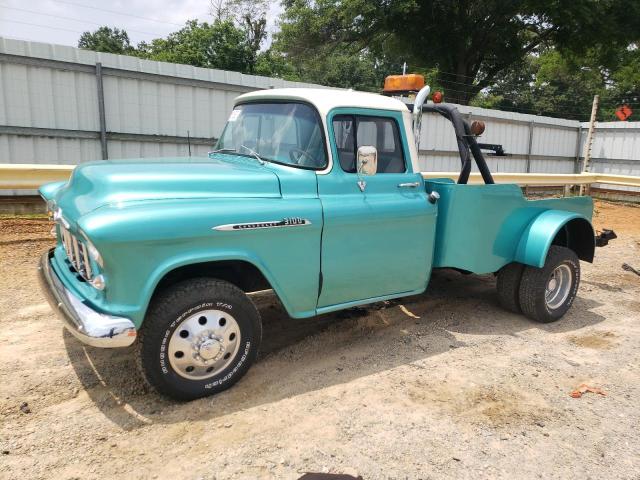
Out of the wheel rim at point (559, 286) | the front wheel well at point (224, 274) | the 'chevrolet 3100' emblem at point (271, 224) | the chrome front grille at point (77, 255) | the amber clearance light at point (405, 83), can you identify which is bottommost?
the wheel rim at point (559, 286)

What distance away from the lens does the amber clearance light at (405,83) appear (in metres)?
4.77

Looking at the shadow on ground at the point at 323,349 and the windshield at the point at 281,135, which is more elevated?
the windshield at the point at 281,135

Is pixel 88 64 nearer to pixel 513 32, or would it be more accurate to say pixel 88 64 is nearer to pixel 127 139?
pixel 127 139

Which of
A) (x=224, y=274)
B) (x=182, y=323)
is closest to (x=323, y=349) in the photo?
(x=224, y=274)

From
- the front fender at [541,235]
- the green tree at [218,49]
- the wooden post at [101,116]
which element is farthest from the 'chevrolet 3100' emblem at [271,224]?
the green tree at [218,49]

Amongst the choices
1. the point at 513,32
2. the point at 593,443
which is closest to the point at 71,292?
the point at 593,443

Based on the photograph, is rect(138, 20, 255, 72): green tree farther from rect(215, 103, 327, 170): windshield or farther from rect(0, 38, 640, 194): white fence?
rect(215, 103, 327, 170): windshield

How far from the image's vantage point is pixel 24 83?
26.8 feet

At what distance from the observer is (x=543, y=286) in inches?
199

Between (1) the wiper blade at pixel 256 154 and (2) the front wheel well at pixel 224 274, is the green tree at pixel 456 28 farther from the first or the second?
(2) the front wheel well at pixel 224 274

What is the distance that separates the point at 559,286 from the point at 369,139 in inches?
110

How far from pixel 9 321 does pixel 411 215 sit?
368cm

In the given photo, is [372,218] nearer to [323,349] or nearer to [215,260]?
[323,349]

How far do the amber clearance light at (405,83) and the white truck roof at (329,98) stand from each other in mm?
503
